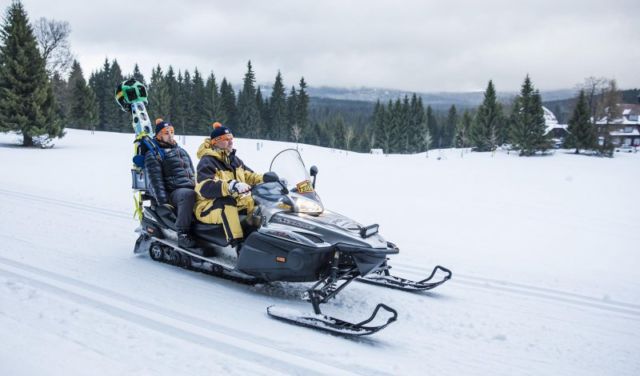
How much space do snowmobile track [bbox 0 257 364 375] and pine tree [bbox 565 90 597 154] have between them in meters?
42.7

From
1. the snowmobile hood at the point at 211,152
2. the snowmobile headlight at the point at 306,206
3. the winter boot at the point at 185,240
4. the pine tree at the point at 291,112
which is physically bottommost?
the winter boot at the point at 185,240

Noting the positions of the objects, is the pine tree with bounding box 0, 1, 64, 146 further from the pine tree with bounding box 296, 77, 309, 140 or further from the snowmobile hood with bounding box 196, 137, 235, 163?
the pine tree with bounding box 296, 77, 309, 140

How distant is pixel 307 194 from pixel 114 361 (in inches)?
106

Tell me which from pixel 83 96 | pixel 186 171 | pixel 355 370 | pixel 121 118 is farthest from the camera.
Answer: pixel 121 118

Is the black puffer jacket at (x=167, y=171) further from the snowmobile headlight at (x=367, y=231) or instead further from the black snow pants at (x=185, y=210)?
the snowmobile headlight at (x=367, y=231)

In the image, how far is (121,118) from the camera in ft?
197

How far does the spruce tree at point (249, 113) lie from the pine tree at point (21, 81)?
1610 inches

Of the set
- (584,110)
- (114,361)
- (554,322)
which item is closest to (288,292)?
(114,361)

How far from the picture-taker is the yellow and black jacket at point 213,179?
196 inches

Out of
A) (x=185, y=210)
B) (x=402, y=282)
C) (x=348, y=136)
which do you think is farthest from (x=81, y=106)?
(x=402, y=282)

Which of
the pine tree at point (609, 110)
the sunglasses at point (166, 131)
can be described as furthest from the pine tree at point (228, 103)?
the sunglasses at point (166, 131)

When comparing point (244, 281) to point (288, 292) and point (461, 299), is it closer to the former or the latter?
point (288, 292)

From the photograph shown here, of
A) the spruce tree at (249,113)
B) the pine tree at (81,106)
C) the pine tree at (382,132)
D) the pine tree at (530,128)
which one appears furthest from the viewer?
the pine tree at (382,132)

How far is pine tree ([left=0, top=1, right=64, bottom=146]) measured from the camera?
2069cm
